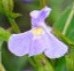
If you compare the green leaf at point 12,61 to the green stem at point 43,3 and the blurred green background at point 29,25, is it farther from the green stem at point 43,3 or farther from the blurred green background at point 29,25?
the green stem at point 43,3

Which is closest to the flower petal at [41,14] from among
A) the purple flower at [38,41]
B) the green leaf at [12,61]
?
the purple flower at [38,41]

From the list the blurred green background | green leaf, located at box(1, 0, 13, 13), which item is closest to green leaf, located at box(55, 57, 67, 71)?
the blurred green background

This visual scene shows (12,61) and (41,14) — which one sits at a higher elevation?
(41,14)

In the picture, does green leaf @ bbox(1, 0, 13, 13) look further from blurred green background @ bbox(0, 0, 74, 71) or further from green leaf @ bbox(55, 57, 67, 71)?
green leaf @ bbox(55, 57, 67, 71)

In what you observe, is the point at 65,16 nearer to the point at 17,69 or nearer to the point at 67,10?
the point at 67,10

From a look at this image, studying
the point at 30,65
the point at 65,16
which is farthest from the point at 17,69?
the point at 65,16

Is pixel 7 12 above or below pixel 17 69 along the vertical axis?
above
